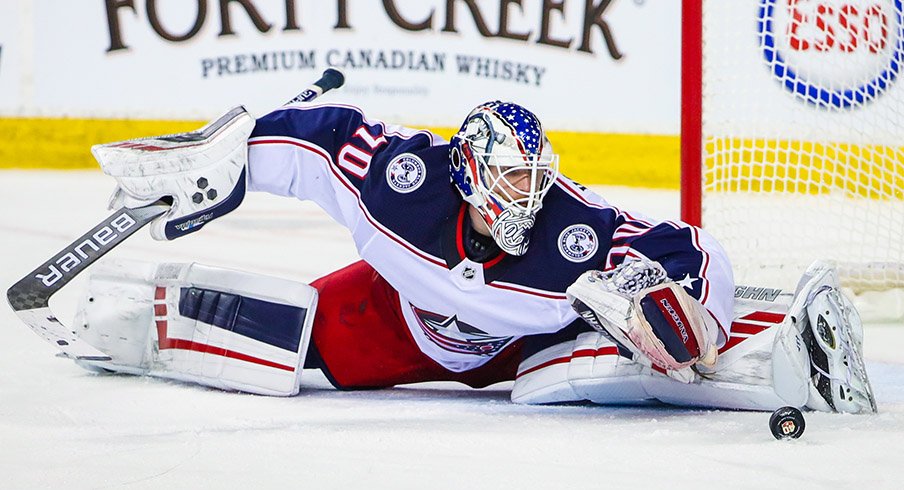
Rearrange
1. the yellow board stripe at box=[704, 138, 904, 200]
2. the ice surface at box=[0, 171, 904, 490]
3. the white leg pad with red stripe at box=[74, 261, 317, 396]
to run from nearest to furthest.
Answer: the ice surface at box=[0, 171, 904, 490]
the white leg pad with red stripe at box=[74, 261, 317, 396]
the yellow board stripe at box=[704, 138, 904, 200]

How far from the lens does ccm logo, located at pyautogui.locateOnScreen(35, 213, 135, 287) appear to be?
8.27 feet

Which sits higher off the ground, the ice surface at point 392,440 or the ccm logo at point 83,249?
the ccm logo at point 83,249

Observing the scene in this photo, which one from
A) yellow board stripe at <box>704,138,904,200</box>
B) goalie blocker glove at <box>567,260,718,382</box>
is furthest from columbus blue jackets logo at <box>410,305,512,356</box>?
yellow board stripe at <box>704,138,904,200</box>

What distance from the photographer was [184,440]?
2.23m

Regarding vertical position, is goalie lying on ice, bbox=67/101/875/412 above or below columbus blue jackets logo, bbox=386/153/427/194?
below

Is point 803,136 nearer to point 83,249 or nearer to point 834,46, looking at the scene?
Result: point 834,46

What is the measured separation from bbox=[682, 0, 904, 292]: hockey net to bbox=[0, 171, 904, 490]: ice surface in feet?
3.00

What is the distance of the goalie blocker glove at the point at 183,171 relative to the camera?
8.46 ft

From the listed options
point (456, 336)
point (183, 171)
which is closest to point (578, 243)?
point (456, 336)

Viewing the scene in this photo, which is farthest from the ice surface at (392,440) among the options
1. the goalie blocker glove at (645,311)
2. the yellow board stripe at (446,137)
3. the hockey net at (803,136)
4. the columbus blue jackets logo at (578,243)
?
the yellow board stripe at (446,137)

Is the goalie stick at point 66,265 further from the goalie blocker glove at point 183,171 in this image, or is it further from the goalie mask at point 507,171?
the goalie mask at point 507,171

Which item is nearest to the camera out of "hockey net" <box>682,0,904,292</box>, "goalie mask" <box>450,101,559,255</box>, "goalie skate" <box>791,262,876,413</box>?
"goalie mask" <box>450,101,559,255</box>

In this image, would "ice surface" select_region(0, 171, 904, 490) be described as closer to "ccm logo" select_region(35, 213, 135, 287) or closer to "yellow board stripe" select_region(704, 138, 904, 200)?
"ccm logo" select_region(35, 213, 135, 287)

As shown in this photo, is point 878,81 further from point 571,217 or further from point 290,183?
point 290,183
